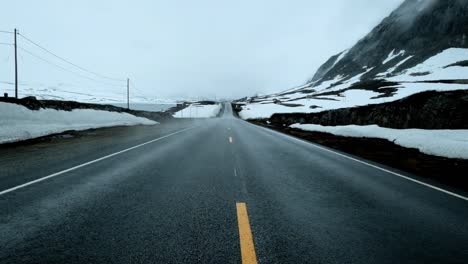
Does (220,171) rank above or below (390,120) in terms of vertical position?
below

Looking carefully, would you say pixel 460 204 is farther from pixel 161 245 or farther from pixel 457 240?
pixel 161 245

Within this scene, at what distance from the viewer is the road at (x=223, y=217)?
2904 millimetres

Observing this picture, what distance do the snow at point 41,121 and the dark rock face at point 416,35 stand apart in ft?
Result: 459

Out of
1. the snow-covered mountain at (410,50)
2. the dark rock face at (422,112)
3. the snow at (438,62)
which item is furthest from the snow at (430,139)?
the snow at (438,62)

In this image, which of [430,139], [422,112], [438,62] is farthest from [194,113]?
[438,62]

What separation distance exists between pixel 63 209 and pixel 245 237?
304 cm

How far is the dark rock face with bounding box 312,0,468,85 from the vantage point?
135 metres

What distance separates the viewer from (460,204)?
4719mm

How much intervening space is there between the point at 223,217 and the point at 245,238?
0.76m

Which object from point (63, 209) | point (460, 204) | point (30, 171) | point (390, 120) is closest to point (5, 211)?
point (63, 209)

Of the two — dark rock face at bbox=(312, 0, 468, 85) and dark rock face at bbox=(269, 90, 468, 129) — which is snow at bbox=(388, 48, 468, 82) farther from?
dark rock face at bbox=(269, 90, 468, 129)

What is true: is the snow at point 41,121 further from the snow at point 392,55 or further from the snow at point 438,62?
the snow at point 392,55

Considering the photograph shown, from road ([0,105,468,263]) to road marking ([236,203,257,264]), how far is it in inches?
0.6

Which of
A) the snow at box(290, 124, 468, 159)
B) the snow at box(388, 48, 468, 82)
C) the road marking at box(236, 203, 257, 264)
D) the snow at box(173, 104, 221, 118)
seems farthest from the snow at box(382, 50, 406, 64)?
the road marking at box(236, 203, 257, 264)
